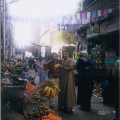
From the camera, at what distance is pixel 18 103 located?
9.62 feet

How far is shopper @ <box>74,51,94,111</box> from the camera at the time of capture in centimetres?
588

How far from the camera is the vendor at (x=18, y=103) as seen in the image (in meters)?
2.89

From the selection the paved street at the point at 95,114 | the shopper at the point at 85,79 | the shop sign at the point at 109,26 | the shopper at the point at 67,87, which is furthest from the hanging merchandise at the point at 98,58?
the shopper at the point at 67,87

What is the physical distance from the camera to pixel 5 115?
2.82m

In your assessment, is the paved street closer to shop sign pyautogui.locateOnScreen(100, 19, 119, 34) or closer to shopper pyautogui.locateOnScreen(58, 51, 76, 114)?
shopper pyautogui.locateOnScreen(58, 51, 76, 114)

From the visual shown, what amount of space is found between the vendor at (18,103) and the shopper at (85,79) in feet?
10.1

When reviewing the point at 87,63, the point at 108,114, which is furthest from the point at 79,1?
the point at 108,114

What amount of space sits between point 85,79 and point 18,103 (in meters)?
3.43

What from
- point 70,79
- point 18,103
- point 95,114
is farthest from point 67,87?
point 18,103

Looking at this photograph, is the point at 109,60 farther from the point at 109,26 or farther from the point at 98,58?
the point at 109,26

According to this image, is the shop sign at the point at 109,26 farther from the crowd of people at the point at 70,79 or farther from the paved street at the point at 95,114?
the paved street at the point at 95,114

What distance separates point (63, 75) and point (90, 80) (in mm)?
955

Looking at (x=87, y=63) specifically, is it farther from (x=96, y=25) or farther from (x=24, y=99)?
(x=96, y=25)

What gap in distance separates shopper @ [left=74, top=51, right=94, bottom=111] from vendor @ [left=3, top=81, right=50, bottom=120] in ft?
10.1
